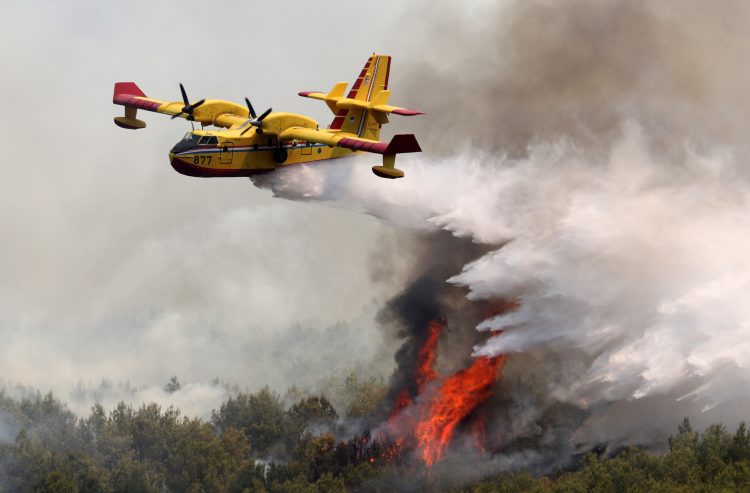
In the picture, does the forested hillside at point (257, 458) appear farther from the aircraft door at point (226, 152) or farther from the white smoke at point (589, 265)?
the aircraft door at point (226, 152)

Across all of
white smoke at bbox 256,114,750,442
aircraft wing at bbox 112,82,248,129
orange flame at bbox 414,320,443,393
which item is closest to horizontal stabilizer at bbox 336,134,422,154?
white smoke at bbox 256,114,750,442

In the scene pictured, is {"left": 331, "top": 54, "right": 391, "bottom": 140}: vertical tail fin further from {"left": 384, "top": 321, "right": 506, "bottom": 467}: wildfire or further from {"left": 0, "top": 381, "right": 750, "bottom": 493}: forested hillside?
{"left": 0, "top": 381, "right": 750, "bottom": 493}: forested hillside

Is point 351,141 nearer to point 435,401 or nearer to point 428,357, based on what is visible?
point 428,357

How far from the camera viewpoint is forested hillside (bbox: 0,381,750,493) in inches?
2744

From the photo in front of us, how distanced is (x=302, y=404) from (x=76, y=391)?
111 ft

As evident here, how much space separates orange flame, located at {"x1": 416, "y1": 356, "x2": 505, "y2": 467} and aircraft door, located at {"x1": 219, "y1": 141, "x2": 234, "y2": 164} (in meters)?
15.2

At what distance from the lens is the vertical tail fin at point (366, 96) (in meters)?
64.4

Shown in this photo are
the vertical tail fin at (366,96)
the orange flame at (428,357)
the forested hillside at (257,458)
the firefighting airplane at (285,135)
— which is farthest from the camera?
the forested hillside at (257,458)

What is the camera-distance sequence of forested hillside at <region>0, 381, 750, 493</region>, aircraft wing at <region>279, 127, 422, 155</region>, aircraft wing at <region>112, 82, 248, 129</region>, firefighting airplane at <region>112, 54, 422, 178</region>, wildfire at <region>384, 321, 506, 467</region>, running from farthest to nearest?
forested hillside at <region>0, 381, 750, 493</region> < wildfire at <region>384, 321, 506, 467</region> < aircraft wing at <region>112, 82, 248, 129</region> < firefighting airplane at <region>112, 54, 422, 178</region> < aircraft wing at <region>279, 127, 422, 155</region>

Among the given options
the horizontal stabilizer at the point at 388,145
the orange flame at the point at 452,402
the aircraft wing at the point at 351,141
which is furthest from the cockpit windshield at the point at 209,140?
the orange flame at the point at 452,402

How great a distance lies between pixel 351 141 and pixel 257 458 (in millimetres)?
38536

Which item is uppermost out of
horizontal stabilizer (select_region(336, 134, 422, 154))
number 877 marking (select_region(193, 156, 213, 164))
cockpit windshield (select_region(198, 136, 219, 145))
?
cockpit windshield (select_region(198, 136, 219, 145))

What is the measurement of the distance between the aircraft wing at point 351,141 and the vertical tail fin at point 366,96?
2.67 m

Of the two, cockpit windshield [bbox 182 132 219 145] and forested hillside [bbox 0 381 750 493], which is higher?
cockpit windshield [bbox 182 132 219 145]
